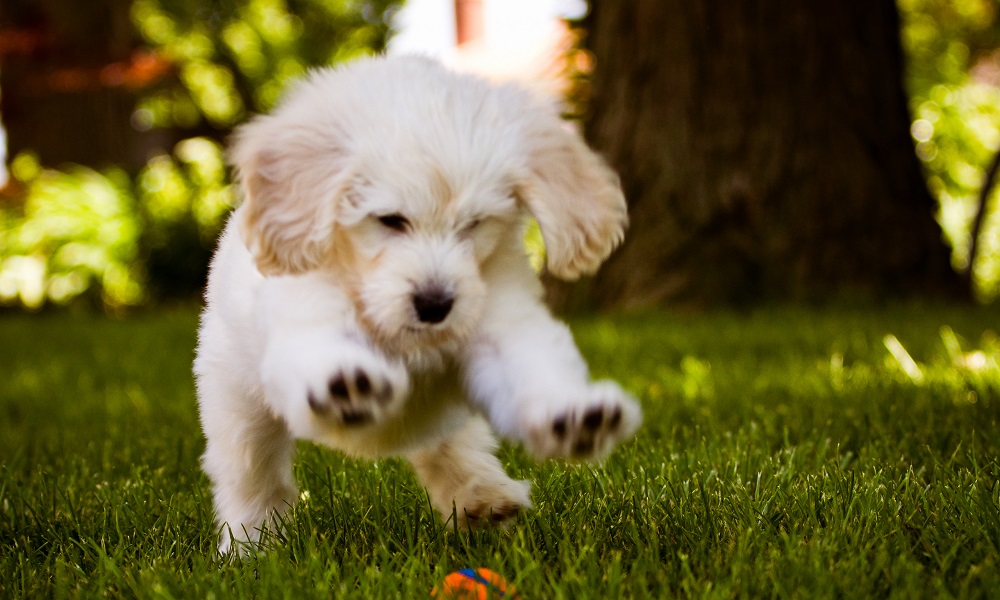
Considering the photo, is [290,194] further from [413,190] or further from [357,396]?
[357,396]

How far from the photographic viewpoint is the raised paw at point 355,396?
1.89m

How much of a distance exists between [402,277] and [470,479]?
82 cm

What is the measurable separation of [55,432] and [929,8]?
58.0ft

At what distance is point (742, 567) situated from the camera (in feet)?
6.81

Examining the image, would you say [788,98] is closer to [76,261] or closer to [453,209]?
[453,209]

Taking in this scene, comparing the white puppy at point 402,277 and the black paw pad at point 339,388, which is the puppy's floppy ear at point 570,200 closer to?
the white puppy at point 402,277

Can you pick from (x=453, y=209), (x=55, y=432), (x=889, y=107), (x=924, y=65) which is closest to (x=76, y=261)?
(x=55, y=432)

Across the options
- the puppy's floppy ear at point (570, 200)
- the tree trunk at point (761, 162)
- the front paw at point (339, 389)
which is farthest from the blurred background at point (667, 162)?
the front paw at point (339, 389)

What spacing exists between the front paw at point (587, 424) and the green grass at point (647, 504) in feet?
0.87

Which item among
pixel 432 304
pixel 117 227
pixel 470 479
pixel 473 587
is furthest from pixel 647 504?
pixel 117 227

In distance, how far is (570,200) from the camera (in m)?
2.48

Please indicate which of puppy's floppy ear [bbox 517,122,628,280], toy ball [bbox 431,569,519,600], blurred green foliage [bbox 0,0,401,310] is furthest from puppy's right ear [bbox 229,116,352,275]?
blurred green foliage [bbox 0,0,401,310]

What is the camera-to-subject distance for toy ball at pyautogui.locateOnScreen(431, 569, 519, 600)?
1.96 m

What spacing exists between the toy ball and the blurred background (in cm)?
182
